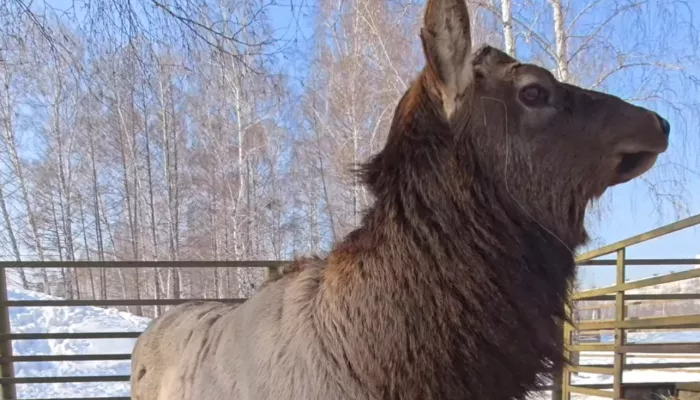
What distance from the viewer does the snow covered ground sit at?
8.96 metres

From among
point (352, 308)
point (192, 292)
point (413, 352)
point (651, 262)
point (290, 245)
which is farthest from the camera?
point (192, 292)

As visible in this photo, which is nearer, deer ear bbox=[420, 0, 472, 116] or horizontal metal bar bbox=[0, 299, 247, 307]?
deer ear bbox=[420, 0, 472, 116]

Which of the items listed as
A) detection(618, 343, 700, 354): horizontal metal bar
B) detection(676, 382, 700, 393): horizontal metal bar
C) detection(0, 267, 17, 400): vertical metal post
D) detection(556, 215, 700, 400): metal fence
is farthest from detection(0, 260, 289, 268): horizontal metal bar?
detection(676, 382, 700, 393): horizontal metal bar

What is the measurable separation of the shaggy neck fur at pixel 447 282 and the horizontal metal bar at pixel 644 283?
301cm

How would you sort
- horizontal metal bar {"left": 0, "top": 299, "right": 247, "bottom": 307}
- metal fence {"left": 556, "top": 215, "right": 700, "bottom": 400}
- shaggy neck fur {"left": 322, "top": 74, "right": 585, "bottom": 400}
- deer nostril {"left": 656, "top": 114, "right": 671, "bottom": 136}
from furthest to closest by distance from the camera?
1. horizontal metal bar {"left": 0, "top": 299, "right": 247, "bottom": 307}
2. metal fence {"left": 556, "top": 215, "right": 700, "bottom": 400}
3. deer nostril {"left": 656, "top": 114, "right": 671, "bottom": 136}
4. shaggy neck fur {"left": 322, "top": 74, "right": 585, "bottom": 400}

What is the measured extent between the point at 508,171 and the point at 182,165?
18855 mm

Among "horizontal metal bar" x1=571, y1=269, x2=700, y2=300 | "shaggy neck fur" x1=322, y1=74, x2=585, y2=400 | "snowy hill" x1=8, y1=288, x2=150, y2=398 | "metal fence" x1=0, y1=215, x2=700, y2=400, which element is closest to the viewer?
"shaggy neck fur" x1=322, y1=74, x2=585, y2=400

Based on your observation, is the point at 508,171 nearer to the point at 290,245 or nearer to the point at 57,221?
the point at 290,245

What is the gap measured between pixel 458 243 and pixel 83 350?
11351 millimetres

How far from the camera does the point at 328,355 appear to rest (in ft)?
5.93

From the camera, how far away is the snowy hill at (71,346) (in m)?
8.95

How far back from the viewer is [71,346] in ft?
36.7

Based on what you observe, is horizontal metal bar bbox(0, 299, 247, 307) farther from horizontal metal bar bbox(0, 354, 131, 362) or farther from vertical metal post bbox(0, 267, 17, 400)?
horizontal metal bar bbox(0, 354, 131, 362)

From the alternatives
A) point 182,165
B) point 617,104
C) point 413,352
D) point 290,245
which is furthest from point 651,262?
point 182,165
